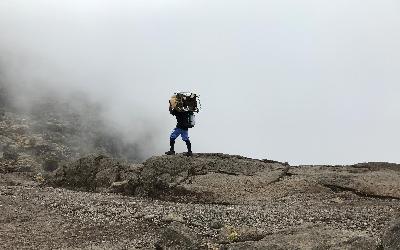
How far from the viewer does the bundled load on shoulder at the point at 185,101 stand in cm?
2847

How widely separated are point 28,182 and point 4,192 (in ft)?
23.8

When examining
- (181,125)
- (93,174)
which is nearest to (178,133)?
(181,125)

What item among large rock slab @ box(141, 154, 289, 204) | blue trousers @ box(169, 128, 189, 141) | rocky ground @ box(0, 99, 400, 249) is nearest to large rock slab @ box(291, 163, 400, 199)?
rocky ground @ box(0, 99, 400, 249)

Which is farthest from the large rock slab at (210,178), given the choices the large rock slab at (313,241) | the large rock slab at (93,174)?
the large rock slab at (313,241)

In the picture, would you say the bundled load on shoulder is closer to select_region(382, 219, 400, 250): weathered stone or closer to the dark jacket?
the dark jacket

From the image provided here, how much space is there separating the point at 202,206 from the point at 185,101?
8835mm

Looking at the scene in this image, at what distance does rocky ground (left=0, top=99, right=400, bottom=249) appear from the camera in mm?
15398

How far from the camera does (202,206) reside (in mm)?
21531

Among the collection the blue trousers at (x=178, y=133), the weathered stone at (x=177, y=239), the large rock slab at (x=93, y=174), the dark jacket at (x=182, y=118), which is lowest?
the weathered stone at (x=177, y=239)

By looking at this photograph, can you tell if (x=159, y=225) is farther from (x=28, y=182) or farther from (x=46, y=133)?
(x=46, y=133)

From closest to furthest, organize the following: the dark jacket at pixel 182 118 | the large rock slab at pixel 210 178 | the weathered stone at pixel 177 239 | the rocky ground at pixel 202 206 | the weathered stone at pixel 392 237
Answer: the weathered stone at pixel 392 237, the weathered stone at pixel 177 239, the rocky ground at pixel 202 206, the large rock slab at pixel 210 178, the dark jacket at pixel 182 118

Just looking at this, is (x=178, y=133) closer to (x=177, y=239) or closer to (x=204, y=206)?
(x=204, y=206)

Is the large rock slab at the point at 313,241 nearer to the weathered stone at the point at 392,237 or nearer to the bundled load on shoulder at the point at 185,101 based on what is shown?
the weathered stone at the point at 392,237

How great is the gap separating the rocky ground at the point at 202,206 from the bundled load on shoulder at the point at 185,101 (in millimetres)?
2965
